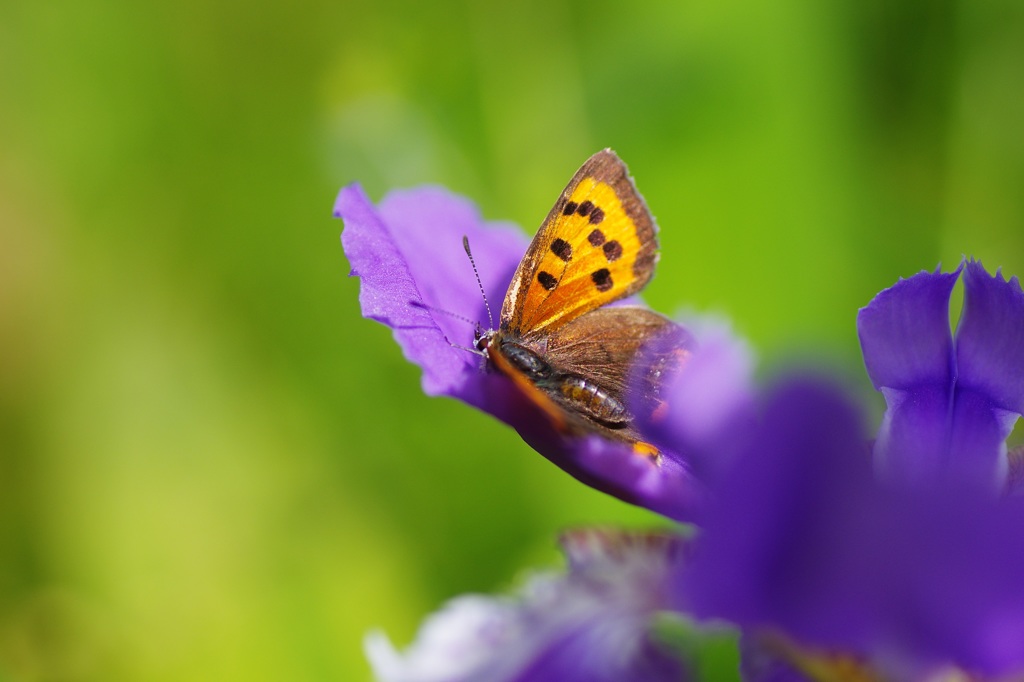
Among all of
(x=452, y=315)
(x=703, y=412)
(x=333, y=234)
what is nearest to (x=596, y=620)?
(x=703, y=412)

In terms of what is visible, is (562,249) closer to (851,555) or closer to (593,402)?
(593,402)

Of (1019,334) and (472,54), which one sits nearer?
(1019,334)

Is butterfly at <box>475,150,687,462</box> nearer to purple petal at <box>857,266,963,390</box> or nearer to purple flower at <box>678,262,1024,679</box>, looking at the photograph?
purple petal at <box>857,266,963,390</box>

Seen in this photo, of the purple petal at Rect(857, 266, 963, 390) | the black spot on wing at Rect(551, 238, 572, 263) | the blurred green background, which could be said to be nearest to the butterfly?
the black spot on wing at Rect(551, 238, 572, 263)

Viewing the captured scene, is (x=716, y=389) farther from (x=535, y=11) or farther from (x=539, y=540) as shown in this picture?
(x=535, y=11)

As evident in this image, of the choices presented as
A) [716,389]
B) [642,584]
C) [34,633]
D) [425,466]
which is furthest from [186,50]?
[642,584]

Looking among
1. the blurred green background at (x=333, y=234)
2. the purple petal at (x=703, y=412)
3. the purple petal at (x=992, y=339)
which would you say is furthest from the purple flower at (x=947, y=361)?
the blurred green background at (x=333, y=234)
